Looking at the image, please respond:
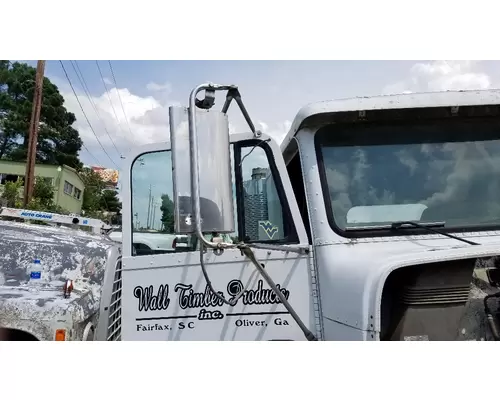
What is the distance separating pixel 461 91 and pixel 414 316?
1362 millimetres

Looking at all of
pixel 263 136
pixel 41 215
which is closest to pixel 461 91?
pixel 263 136

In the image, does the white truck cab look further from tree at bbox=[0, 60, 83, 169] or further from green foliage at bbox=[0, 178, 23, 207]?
tree at bbox=[0, 60, 83, 169]

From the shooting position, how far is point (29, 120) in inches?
1298

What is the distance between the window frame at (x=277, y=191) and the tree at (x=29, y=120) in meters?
30.0

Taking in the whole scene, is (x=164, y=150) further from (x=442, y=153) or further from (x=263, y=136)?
(x=442, y=153)

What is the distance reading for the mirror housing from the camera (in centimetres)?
176

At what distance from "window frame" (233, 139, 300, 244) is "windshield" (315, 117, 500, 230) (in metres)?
0.26

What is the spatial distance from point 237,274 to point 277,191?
0.57 metres

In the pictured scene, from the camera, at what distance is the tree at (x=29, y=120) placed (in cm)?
2928

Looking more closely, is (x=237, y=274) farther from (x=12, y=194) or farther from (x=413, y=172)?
(x=12, y=194)

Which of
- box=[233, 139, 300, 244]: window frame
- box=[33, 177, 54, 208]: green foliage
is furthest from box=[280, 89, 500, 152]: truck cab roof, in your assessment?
box=[33, 177, 54, 208]: green foliage

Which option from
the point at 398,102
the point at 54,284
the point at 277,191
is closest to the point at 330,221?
the point at 277,191

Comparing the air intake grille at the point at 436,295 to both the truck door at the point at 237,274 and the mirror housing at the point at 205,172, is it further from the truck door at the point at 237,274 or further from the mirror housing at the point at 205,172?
the mirror housing at the point at 205,172

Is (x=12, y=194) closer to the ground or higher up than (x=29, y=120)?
closer to the ground
